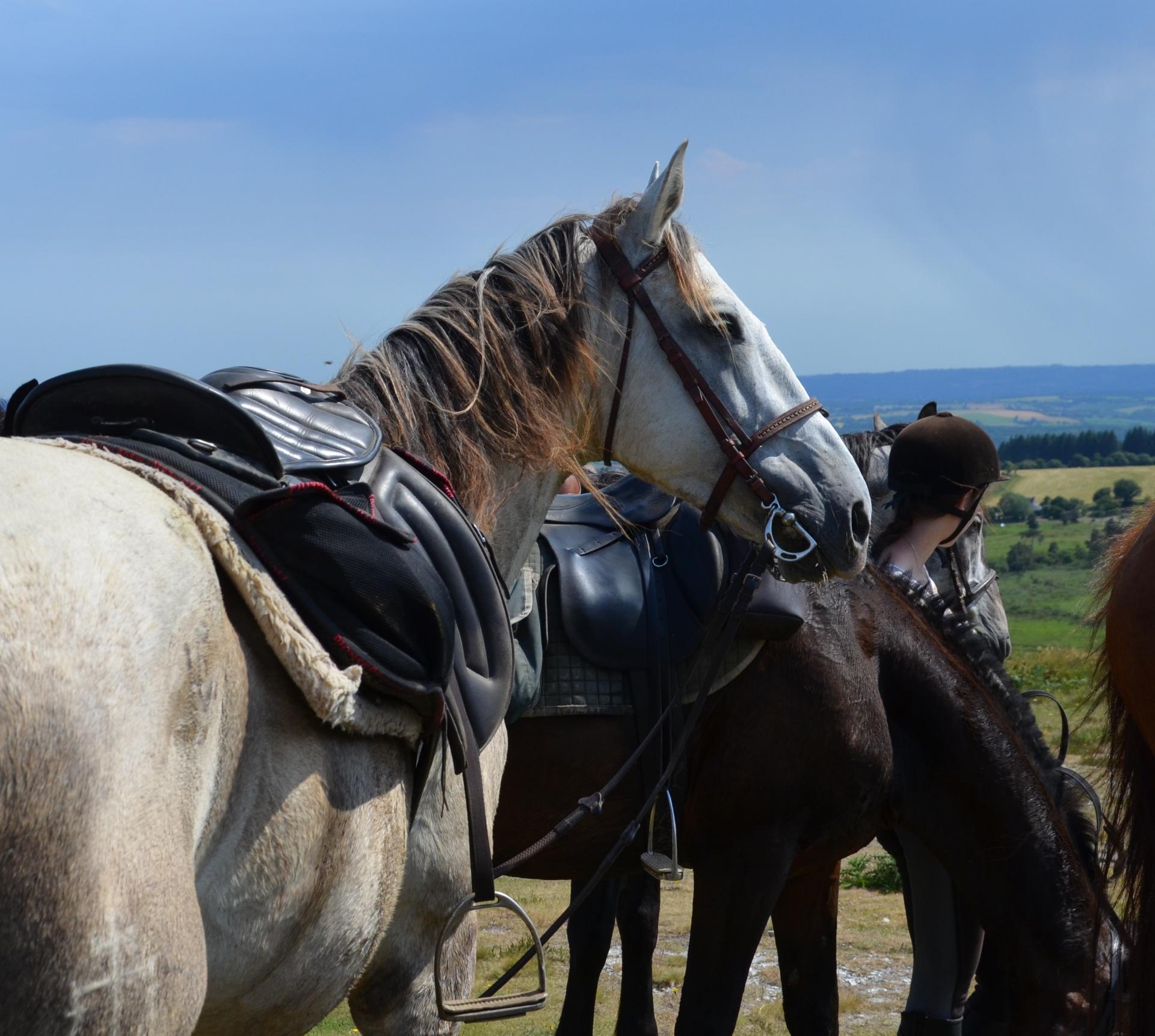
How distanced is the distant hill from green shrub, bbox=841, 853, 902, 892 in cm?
3156

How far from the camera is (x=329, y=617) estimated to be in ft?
5.48

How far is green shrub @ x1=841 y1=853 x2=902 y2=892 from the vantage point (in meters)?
6.54

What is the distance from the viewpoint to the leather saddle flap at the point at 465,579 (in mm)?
1990

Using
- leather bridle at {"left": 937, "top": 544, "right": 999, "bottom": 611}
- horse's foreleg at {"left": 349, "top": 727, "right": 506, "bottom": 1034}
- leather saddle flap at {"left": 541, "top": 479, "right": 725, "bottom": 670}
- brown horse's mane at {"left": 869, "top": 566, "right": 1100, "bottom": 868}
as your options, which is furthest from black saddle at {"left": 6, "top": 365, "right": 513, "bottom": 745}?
leather bridle at {"left": 937, "top": 544, "right": 999, "bottom": 611}

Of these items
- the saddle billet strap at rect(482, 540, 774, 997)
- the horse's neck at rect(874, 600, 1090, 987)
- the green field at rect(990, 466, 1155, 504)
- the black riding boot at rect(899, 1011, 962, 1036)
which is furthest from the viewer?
the green field at rect(990, 466, 1155, 504)

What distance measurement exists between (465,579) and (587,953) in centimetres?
240

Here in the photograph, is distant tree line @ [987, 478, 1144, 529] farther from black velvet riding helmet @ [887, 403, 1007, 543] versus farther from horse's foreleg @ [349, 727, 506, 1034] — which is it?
horse's foreleg @ [349, 727, 506, 1034]

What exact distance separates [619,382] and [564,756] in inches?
43.2

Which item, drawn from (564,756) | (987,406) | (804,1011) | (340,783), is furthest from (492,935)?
(987,406)

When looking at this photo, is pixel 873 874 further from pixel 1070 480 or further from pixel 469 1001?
pixel 1070 480

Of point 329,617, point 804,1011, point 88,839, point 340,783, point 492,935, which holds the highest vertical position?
point 329,617

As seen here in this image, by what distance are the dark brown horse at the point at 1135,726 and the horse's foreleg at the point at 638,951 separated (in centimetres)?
171

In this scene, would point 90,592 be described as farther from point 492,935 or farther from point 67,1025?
point 492,935

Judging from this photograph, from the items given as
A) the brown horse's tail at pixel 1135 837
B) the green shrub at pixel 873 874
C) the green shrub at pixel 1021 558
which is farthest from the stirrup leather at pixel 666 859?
the green shrub at pixel 1021 558
